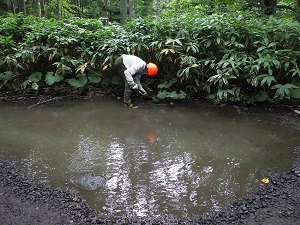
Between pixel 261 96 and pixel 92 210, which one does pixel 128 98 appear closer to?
pixel 261 96

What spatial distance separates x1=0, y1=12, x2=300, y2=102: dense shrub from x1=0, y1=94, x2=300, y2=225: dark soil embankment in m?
2.87

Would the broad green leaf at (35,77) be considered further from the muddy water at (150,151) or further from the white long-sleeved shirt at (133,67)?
the white long-sleeved shirt at (133,67)

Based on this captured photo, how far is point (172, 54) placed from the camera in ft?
21.2

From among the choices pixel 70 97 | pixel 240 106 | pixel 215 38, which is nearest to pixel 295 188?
pixel 240 106

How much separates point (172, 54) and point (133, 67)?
3.89ft

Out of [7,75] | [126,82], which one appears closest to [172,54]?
[126,82]

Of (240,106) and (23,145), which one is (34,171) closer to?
(23,145)

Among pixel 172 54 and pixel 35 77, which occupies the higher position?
pixel 172 54

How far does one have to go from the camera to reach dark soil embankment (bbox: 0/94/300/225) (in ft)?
9.04

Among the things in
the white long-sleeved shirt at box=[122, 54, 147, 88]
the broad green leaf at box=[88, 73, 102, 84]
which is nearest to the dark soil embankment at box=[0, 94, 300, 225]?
the white long-sleeved shirt at box=[122, 54, 147, 88]

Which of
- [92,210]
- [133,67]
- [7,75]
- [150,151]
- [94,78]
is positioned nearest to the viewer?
[92,210]

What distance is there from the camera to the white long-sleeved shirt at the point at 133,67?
19.0 feet

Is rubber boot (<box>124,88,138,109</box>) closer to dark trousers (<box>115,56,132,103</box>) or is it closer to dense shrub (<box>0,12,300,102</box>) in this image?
dark trousers (<box>115,56,132,103</box>)

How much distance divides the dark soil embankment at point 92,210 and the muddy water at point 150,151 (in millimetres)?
138
